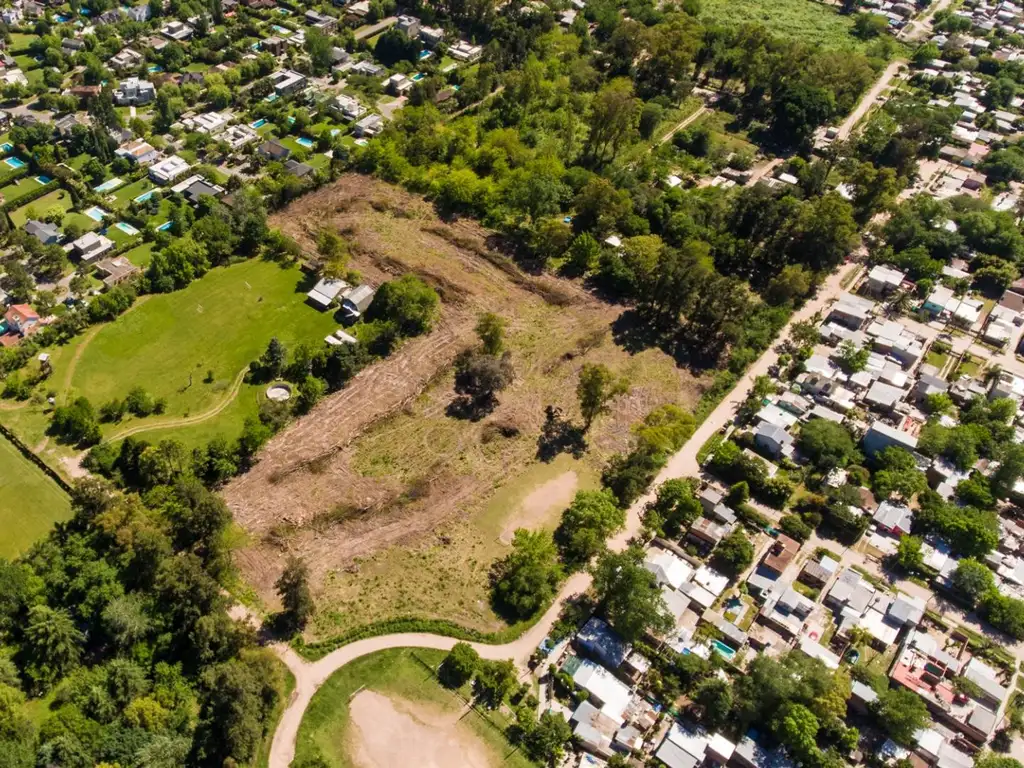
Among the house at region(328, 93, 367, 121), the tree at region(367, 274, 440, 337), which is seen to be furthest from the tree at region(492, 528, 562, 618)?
the house at region(328, 93, 367, 121)

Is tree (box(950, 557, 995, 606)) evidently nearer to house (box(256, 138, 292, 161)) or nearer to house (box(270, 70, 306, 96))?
house (box(256, 138, 292, 161))

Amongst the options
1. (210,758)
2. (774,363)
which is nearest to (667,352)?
(774,363)

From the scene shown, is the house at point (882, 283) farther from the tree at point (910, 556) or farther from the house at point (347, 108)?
the house at point (347, 108)

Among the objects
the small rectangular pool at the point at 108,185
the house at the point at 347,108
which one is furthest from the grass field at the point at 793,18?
the small rectangular pool at the point at 108,185

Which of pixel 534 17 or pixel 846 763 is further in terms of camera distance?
pixel 534 17

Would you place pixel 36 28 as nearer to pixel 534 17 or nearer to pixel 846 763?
pixel 534 17

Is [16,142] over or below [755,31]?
below
